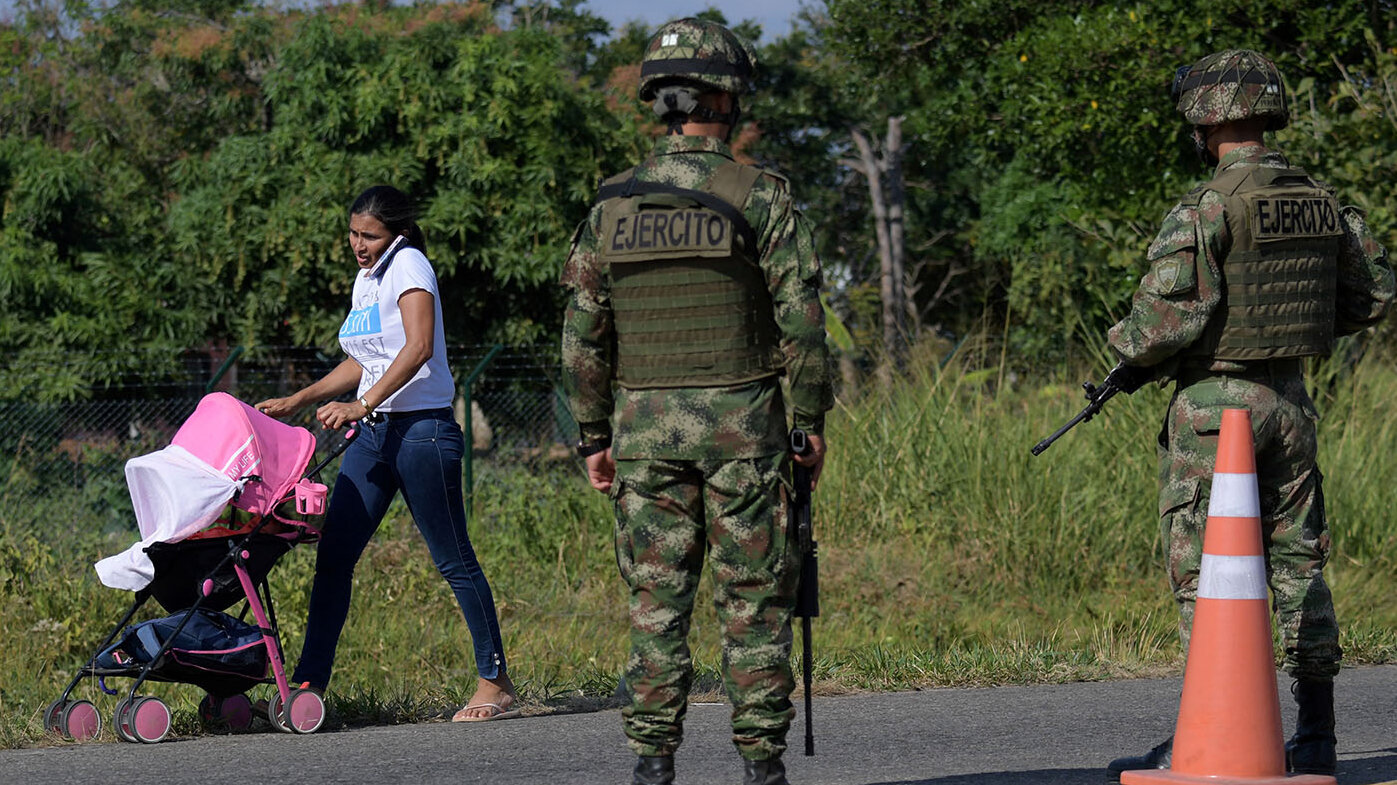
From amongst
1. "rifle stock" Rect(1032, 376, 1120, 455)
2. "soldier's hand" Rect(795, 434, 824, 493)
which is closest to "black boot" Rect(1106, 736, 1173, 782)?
"rifle stock" Rect(1032, 376, 1120, 455)

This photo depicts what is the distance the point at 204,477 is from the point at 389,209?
43.9 inches

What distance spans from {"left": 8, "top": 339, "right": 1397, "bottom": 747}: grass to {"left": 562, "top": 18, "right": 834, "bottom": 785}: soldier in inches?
97.4

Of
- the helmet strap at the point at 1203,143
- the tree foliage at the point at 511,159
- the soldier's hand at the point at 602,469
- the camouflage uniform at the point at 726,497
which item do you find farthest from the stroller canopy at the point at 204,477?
the tree foliage at the point at 511,159

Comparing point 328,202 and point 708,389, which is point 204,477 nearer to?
point 708,389

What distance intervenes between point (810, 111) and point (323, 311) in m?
14.7

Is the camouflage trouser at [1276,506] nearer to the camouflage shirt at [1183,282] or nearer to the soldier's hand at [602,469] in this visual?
the camouflage shirt at [1183,282]

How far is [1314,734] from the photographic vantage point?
4.61 metres

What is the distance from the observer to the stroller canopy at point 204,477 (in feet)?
17.6

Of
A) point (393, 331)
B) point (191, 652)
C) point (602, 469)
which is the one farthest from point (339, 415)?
point (602, 469)

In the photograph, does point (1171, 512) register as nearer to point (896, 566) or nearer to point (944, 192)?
point (896, 566)

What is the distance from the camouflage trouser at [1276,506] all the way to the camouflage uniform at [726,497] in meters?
1.24

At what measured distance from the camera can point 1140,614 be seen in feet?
26.9

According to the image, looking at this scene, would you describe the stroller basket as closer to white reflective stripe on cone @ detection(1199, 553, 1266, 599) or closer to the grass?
the grass

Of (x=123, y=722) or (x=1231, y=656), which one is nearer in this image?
(x=1231, y=656)
